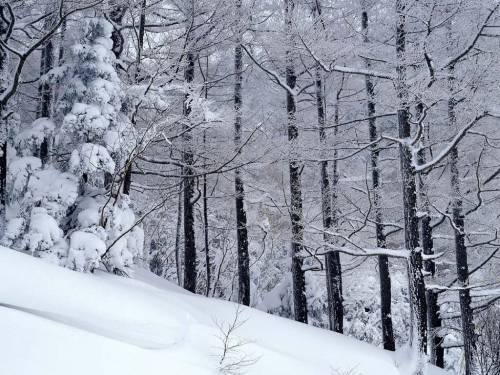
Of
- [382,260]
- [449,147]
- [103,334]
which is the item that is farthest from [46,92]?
[382,260]

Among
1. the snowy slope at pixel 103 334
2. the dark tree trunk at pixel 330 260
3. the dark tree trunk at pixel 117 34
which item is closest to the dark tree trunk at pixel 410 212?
the snowy slope at pixel 103 334

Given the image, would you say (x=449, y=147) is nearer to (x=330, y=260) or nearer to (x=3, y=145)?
(x=330, y=260)

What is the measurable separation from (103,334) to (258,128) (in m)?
6.38

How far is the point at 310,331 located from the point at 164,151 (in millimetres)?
6254

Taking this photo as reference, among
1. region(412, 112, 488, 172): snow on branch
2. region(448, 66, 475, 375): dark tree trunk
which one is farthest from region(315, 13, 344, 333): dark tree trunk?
region(412, 112, 488, 172): snow on branch

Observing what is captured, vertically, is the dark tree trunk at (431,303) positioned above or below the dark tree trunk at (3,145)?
below

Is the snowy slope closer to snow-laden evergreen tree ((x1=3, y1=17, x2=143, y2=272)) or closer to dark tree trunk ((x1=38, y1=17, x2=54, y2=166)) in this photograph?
snow-laden evergreen tree ((x1=3, y1=17, x2=143, y2=272))

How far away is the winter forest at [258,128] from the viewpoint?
7051 mm

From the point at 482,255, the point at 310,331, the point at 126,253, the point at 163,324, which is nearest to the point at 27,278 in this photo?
the point at 163,324

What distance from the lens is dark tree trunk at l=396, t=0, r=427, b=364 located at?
25.2 ft

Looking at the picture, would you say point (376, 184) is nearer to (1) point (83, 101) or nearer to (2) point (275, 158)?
(2) point (275, 158)

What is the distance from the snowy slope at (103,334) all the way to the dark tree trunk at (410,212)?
2612 mm

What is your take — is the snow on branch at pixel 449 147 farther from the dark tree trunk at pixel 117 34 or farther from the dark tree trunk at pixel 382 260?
the dark tree trunk at pixel 117 34

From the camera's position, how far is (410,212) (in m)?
8.17
